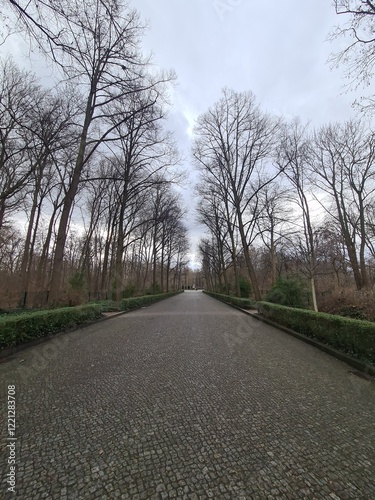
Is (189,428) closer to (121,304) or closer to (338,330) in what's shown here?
(338,330)

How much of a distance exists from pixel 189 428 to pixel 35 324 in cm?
551

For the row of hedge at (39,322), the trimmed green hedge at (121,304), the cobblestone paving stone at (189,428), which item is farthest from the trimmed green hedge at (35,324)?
the trimmed green hedge at (121,304)

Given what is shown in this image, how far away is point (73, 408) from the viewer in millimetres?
3043

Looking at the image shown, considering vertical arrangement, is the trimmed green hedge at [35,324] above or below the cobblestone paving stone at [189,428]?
above

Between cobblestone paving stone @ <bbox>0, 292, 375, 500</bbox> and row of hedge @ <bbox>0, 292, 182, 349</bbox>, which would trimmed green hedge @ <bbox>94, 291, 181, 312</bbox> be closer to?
row of hedge @ <bbox>0, 292, 182, 349</bbox>

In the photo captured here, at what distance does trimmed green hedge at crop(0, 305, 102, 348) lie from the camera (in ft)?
17.7

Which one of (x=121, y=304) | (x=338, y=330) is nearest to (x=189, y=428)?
(x=338, y=330)

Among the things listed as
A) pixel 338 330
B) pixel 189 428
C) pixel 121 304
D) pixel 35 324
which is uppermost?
pixel 121 304

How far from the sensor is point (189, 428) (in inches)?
105

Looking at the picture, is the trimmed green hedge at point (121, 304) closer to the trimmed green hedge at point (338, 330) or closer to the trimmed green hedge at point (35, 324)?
the trimmed green hedge at point (35, 324)

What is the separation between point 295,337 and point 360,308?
4894 millimetres

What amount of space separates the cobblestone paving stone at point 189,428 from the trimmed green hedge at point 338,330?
569 millimetres

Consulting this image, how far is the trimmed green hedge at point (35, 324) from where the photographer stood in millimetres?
5383

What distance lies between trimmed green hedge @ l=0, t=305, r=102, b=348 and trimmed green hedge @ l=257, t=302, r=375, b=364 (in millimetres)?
7686
